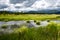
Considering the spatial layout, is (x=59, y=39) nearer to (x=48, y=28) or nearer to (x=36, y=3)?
(x=48, y=28)

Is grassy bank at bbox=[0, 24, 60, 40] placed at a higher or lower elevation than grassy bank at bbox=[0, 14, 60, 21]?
lower

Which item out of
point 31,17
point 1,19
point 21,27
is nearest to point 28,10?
point 31,17

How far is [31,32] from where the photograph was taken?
2.29 m

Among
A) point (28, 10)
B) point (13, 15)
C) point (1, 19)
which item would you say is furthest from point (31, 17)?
point (1, 19)

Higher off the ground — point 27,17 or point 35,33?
point 27,17

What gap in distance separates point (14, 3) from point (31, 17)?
1.14 ft

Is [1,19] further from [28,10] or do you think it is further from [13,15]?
[28,10]

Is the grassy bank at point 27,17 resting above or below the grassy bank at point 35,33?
above

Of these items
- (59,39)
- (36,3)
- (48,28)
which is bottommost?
(59,39)

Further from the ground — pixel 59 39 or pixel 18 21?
pixel 18 21

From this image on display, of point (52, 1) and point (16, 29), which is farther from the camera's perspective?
point (52, 1)

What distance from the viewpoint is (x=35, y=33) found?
229 centimetres

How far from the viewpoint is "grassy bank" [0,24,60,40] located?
88.3 inches

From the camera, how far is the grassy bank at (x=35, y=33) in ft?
7.36
